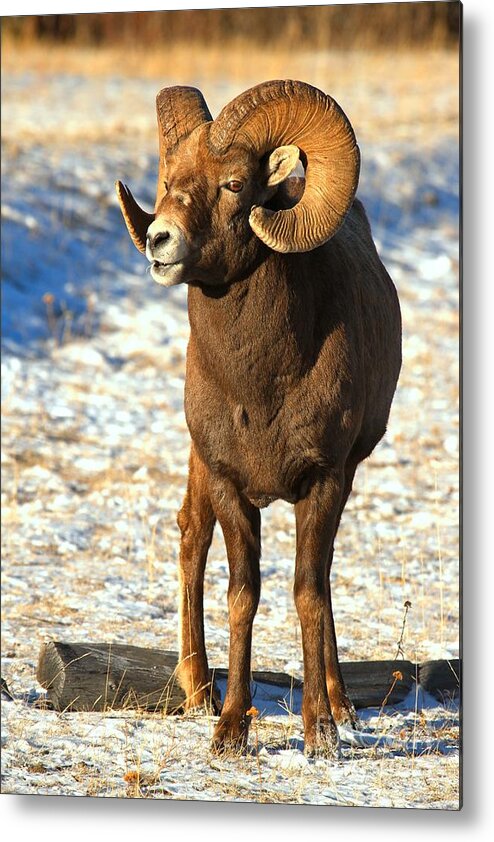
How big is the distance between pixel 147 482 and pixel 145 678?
3.91 meters

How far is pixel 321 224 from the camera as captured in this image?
5.81 metres

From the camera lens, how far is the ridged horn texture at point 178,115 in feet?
19.2

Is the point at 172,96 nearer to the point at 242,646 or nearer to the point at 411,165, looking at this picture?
the point at 242,646

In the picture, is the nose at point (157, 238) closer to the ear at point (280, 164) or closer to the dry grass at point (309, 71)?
the ear at point (280, 164)

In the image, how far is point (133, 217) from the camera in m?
6.16

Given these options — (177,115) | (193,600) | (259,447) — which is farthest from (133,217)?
(193,600)

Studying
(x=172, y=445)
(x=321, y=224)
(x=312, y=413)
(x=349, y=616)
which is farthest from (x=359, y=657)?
(x=172, y=445)

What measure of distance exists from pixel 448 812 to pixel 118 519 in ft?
14.1

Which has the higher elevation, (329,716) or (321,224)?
(321,224)

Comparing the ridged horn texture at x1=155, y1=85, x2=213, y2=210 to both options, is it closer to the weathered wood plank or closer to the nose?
the nose

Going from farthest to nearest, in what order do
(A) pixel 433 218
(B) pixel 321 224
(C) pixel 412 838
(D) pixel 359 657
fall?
(A) pixel 433 218
(D) pixel 359 657
(C) pixel 412 838
(B) pixel 321 224

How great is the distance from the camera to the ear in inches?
228

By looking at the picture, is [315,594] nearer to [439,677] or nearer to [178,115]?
[439,677]

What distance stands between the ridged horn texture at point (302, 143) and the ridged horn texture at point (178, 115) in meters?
0.14
